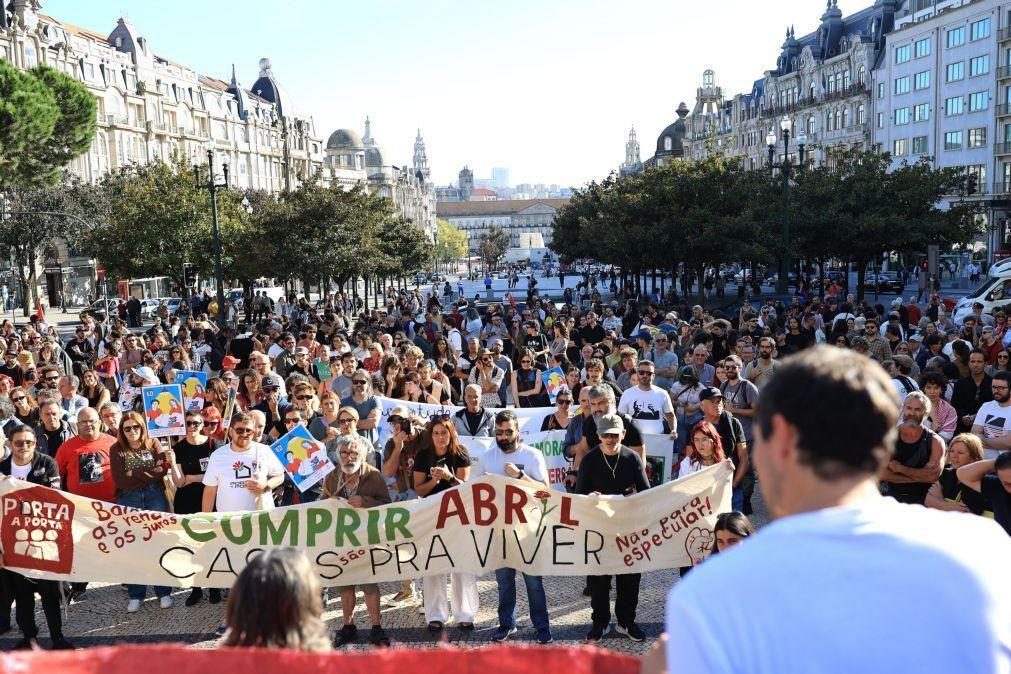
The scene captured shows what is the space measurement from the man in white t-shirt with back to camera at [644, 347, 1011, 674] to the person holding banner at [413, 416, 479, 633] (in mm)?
6015

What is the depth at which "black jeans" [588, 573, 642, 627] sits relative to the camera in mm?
7539

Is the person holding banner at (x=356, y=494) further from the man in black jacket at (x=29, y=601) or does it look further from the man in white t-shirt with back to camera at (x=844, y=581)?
the man in white t-shirt with back to camera at (x=844, y=581)

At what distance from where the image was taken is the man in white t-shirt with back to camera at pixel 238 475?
26.7 ft

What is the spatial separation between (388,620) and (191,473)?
2200 millimetres

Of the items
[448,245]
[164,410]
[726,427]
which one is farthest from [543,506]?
[448,245]

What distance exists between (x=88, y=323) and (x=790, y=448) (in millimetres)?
21322

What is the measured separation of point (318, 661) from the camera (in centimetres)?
270

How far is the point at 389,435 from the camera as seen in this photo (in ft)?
35.1

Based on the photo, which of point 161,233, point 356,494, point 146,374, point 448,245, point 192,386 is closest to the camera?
point 356,494

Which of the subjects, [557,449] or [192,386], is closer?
[557,449]

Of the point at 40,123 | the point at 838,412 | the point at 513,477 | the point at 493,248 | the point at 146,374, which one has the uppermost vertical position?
the point at 40,123

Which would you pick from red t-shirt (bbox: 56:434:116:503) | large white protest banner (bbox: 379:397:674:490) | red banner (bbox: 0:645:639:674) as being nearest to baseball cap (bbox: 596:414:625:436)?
large white protest banner (bbox: 379:397:674:490)

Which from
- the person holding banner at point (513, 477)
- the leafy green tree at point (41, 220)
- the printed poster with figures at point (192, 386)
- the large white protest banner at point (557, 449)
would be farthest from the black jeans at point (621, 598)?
the leafy green tree at point (41, 220)

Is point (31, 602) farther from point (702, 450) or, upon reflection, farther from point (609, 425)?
point (702, 450)
